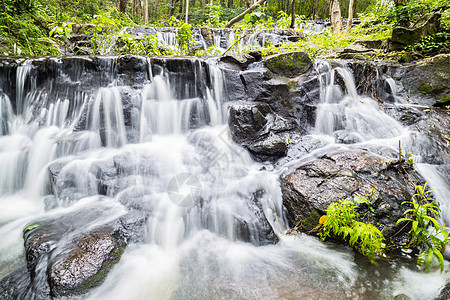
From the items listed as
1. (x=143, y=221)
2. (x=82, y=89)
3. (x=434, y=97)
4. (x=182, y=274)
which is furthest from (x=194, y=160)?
(x=434, y=97)

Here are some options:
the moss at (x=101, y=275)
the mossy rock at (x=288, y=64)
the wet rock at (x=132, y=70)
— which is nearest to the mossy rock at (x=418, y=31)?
the mossy rock at (x=288, y=64)

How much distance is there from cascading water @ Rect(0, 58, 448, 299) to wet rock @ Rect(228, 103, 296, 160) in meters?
0.24

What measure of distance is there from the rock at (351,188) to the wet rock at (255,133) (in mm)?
812

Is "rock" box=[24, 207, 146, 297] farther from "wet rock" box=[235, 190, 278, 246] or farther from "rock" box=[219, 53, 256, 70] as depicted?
"rock" box=[219, 53, 256, 70]

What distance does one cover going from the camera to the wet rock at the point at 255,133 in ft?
14.9

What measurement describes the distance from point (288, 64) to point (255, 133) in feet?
7.47

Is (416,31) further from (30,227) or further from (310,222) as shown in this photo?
(30,227)

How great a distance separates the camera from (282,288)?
2314 millimetres

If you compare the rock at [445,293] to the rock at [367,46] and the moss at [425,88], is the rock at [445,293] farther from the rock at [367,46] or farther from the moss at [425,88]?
the rock at [367,46]

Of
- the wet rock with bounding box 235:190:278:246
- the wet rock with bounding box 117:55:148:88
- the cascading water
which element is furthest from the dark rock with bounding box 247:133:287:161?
the wet rock with bounding box 117:55:148:88

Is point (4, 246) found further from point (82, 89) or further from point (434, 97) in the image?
point (434, 97)

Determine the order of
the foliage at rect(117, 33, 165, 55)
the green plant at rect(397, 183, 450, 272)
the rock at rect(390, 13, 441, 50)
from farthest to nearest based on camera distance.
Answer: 1. the foliage at rect(117, 33, 165, 55)
2. the rock at rect(390, 13, 441, 50)
3. the green plant at rect(397, 183, 450, 272)

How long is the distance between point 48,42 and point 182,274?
25.1 ft

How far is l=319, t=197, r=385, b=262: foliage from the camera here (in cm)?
260
